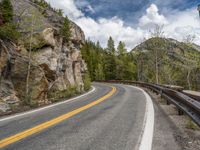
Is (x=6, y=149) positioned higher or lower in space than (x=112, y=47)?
lower

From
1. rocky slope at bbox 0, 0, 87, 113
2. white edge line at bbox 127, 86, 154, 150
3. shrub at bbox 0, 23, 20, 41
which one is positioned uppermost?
shrub at bbox 0, 23, 20, 41

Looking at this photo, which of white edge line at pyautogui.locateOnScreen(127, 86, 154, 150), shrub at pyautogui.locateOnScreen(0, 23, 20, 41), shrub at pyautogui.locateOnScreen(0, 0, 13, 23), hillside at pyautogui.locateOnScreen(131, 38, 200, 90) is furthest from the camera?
hillside at pyautogui.locateOnScreen(131, 38, 200, 90)

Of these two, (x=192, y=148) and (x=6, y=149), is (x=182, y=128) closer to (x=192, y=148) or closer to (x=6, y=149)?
(x=192, y=148)

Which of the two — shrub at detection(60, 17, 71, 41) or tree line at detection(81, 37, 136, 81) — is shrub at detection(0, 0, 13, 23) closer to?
shrub at detection(60, 17, 71, 41)

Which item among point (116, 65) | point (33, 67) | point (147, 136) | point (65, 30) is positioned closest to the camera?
point (147, 136)

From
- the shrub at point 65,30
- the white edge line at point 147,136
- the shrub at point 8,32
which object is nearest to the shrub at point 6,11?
the shrub at point 8,32

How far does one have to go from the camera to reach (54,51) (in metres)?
17.3

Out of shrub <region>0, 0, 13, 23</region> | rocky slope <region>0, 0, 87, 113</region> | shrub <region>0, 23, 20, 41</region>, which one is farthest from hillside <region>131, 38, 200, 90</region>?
shrub <region>0, 23, 20, 41</region>

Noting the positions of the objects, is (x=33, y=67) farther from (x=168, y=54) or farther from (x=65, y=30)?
(x=168, y=54)

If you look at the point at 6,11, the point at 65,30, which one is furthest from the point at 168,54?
the point at 6,11

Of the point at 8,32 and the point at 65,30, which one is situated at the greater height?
the point at 65,30

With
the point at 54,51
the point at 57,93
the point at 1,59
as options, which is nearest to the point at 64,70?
the point at 54,51

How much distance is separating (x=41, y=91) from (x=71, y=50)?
10.7m

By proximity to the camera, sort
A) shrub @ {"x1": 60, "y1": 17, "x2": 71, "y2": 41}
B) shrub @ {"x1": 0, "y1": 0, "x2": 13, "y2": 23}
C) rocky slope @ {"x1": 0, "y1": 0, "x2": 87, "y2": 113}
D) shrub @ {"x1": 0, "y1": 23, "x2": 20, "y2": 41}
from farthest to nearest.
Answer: shrub @ {"x1": 60, "y1": 17, "x2": 71, "y2": 41}
shrub @ {"x1": 0, "y1": 0, "x2": 13, "y2": 23}
shrub @ {"x1": 0, "y1": 23, "x2": 20, "y2": 41}
rocky slope @ {"x1": 0, "y1": 0, "x2": 87, "y2": 113}
